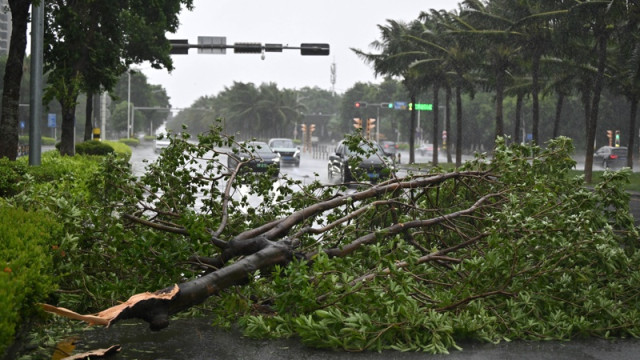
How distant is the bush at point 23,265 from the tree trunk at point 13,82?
1269 centimetres

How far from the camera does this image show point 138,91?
447ft

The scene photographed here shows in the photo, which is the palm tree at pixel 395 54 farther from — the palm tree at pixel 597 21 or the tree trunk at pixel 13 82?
the tree trunk at pixel 13 82

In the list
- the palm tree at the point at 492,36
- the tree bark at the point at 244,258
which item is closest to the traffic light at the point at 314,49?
the palm tree at the point at 492,36

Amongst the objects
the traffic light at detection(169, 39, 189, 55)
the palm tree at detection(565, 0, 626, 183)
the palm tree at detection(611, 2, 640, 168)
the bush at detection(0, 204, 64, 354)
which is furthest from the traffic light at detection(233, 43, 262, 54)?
the bush at detection(0, 204, 64, 354)

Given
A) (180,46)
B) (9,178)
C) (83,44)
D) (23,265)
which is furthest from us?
(180,46)

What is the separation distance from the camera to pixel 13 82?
1858cm

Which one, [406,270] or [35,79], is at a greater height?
[35,79]

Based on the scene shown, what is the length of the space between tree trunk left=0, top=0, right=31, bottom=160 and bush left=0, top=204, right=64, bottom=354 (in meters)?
12.7

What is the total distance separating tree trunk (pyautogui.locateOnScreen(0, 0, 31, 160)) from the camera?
1847cm

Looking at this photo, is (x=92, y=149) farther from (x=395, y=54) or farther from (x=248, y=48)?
(x=395, y=54)

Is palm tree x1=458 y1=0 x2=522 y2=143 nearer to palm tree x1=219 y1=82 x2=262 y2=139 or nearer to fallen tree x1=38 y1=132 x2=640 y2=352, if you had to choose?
fallen tree x1=38 y1=132 x2=640 y2=352

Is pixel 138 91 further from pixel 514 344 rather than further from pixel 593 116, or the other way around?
pixel 514 344

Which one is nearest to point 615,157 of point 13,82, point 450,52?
point 450,52

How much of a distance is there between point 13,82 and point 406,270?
47.7 feet
